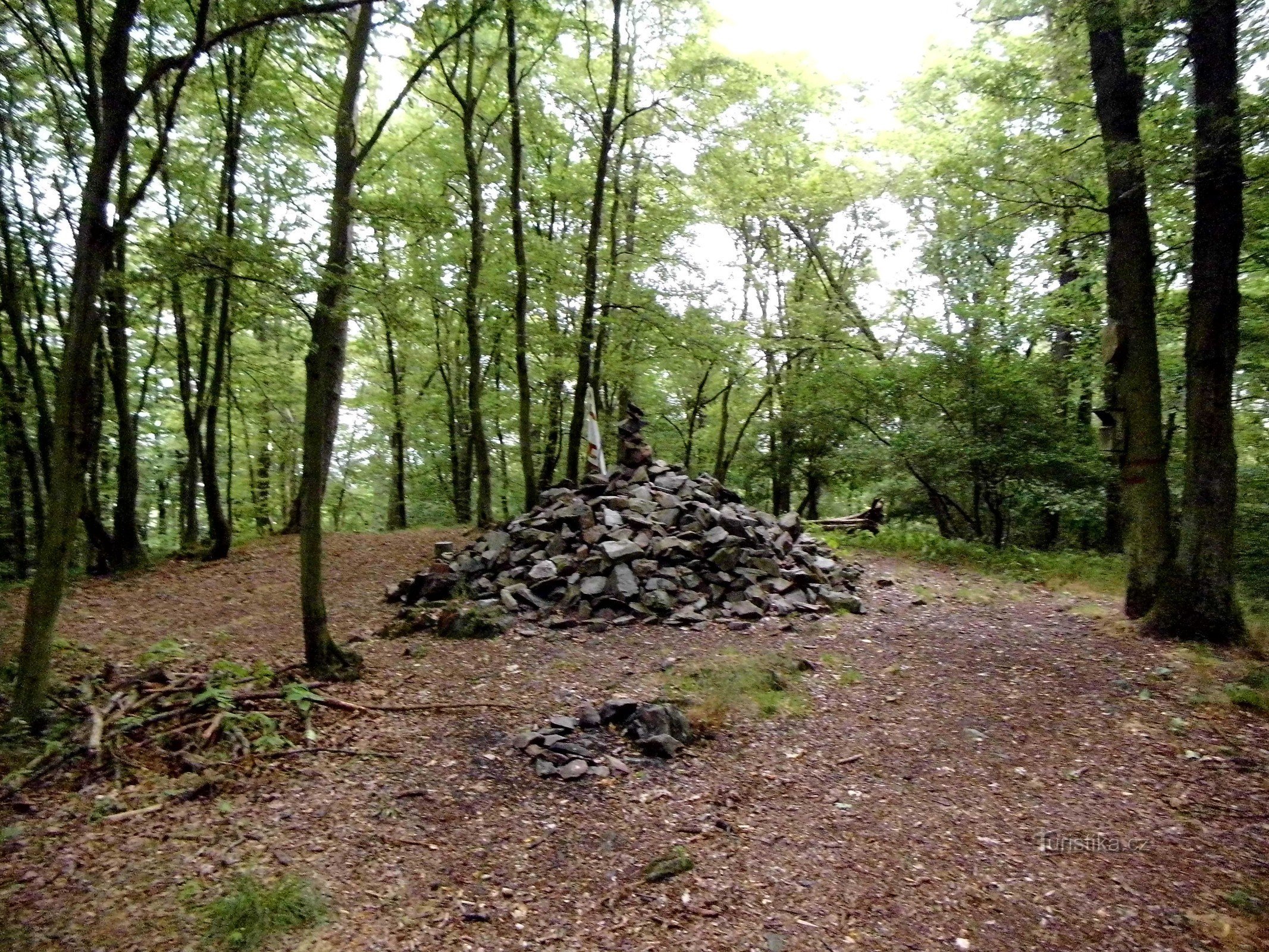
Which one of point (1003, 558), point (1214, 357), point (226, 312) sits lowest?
point (1003, 558)

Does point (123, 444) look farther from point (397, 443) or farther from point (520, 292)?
point (397, 443)

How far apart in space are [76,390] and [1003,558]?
1086 centimetres

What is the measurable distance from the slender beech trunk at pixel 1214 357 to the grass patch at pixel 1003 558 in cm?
256

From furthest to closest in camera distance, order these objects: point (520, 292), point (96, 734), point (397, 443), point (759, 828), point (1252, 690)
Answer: point (397, 443) → point (520, 292) → point (1252, 690) → point (96, 734) → point (759, 828)

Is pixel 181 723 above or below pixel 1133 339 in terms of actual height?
below

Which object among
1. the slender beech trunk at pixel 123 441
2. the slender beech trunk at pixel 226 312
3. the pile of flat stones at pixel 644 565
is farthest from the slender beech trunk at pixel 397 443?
the pile of flat stones at pixel 644 565

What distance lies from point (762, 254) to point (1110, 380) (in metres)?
9.81

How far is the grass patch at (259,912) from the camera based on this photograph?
2.53 metres

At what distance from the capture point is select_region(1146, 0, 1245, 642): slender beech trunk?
536 cm

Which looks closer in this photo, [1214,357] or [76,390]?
[76,390]

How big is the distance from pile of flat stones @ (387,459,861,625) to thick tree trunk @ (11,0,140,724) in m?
3.73

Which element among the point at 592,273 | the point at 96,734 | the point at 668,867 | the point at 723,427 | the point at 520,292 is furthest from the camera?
the point at 723,427

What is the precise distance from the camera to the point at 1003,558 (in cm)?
997

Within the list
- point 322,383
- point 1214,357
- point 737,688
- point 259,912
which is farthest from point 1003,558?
point 259,912
